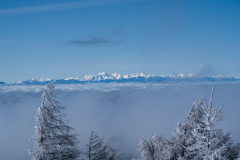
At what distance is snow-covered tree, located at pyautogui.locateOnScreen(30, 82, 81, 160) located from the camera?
1395cm

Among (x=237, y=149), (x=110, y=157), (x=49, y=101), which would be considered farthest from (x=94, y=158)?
(x=237, y=149)

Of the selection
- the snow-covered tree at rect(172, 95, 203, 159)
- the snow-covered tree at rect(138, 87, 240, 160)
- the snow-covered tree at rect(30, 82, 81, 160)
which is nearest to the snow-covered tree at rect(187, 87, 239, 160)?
the snow-covered tree at rect(138, 87, 240, 160)

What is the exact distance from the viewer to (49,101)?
14219mm

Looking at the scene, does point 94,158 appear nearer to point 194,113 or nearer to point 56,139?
point 56,139

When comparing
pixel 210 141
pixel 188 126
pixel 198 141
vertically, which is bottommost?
pixel 198 141

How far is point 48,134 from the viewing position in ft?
47.3

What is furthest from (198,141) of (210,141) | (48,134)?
(48,134)

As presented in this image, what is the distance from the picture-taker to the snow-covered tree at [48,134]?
13953 mm

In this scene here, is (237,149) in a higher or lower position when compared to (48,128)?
lower

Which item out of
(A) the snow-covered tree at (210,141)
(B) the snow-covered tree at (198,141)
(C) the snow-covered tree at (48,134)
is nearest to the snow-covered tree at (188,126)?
(B) the snow-covered tree at (198,141)

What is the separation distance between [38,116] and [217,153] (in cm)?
1211

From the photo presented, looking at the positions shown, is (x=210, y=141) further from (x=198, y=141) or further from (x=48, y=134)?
(x=48, y=134)

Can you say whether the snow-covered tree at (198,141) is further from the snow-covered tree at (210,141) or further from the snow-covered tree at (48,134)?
the snow-covered tree at (48,134)

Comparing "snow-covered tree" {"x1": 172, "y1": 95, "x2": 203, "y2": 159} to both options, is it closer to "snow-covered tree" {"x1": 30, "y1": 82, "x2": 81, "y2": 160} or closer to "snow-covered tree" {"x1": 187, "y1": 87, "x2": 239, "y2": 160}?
"snow-covered tree" {"x1": 187, "y1": 87, "x2": 239, "y2": 160}
